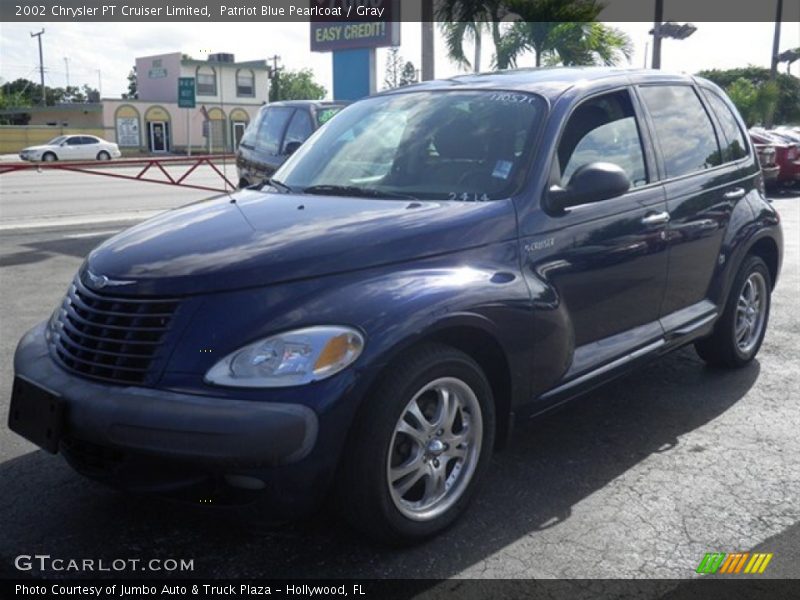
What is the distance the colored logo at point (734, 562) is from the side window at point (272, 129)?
8749mm

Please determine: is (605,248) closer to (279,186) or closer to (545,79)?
(545,79)

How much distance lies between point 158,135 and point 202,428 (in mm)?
60654

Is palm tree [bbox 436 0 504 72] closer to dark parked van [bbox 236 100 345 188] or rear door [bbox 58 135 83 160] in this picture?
dark parked van [bbox 236 100 345 188]

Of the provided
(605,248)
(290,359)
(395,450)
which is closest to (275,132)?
(605,248)

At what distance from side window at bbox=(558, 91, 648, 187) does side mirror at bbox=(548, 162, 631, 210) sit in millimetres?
128

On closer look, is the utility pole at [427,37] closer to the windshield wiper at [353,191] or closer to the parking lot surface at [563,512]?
the parking lot surface at [563,512]

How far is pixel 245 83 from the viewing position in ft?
222

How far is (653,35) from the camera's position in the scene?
71.2 feet

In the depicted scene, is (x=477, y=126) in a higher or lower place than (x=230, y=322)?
higher

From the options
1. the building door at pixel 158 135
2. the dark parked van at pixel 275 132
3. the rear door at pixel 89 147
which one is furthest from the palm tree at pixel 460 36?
the building door at pixel 158 135

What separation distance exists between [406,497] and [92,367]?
4.18 feet

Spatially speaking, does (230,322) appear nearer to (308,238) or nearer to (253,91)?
(308,238)

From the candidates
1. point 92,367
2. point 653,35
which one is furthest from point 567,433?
point 653,35

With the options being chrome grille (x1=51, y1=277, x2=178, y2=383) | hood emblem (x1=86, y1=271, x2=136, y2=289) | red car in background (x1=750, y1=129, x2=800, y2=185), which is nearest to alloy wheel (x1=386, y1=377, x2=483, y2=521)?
chrome grille (x1=51, y1=277, x2=178, y2=383)
